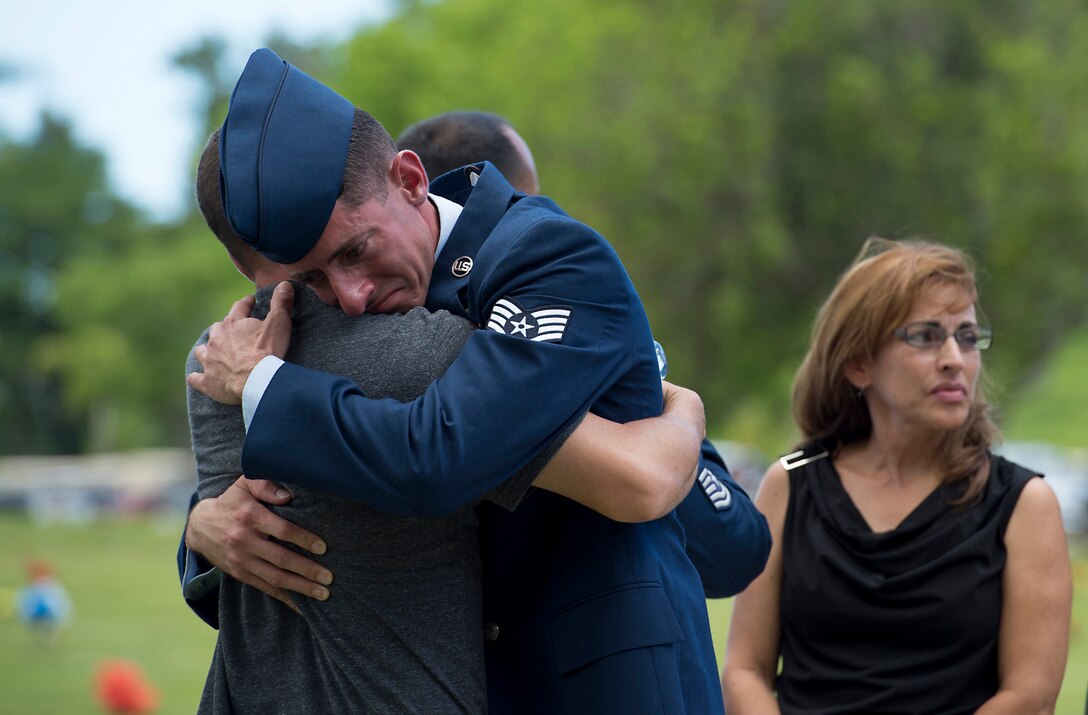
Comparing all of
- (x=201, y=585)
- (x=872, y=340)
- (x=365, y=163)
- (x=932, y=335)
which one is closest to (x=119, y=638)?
(x=872, y=340)

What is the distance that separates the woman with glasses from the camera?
3.37m

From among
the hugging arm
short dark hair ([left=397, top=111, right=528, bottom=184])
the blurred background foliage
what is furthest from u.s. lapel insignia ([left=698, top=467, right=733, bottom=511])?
the blurred background foliage

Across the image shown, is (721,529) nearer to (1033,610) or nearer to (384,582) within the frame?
(384,582)

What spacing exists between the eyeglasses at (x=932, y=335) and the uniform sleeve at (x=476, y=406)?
173 cm

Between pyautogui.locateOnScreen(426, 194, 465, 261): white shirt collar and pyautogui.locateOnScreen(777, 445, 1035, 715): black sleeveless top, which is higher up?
pyautogui.locateOnScreen(426, 194, 465, 261): white shirt collar

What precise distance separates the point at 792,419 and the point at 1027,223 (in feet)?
53.1

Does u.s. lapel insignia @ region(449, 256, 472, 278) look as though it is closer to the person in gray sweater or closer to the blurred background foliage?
the person in gray sweater

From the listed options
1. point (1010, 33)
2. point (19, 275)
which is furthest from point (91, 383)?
point (1010, 33)

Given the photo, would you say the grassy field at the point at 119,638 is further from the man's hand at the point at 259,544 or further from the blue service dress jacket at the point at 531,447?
the man's hand at the point at 259,544

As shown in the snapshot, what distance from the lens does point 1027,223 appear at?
18984mm

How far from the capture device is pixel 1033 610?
3320mm

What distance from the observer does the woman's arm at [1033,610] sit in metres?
3.26

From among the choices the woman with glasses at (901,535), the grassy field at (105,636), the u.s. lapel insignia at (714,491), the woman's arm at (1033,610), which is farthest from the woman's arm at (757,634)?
the grassy field at (105,636)

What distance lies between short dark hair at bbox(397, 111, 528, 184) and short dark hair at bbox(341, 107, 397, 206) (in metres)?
Answer: 1.40
